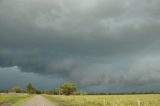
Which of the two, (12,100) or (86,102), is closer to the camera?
(86,102)

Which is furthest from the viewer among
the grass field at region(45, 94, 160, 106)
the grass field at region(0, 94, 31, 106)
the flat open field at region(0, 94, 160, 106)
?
the grass field at region(0, 94, 31, 106)

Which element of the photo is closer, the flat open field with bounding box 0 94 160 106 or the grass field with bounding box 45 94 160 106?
the grass field with bounding box 45 94 160 106

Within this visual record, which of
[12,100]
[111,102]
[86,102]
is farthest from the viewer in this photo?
[12,100]

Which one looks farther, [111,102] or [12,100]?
[12,100]

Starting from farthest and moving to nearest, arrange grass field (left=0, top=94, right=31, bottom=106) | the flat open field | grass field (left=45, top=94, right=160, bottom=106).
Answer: grass field (left=0, top=94, right=31, bottom=106) < the flat open field < grass field (left=45, top=94, right=160, bottom=106)

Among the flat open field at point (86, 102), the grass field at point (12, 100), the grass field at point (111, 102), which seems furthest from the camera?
the grass field at point (12, 100)

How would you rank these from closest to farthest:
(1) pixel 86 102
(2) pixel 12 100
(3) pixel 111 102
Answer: (3) pixel 111 102 → (1) pixel 86 102 → (2) pixel 12 100

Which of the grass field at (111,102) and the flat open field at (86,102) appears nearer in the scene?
the grass field at (111,102)

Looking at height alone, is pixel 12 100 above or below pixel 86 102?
above

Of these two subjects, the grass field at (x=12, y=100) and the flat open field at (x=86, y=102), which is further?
the grass field at (x=12, y=100)

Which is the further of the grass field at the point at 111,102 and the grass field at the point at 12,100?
the grass field at the point at 12,100

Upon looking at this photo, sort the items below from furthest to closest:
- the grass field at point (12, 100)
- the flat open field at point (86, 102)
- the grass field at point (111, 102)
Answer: the grass field at point (12, 100) → the flat open field at point (86, 102) → the grass field at point (111, 102)

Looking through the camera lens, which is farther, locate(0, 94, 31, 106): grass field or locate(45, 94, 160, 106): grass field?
locate(0, 94, 31, 106): grass field
